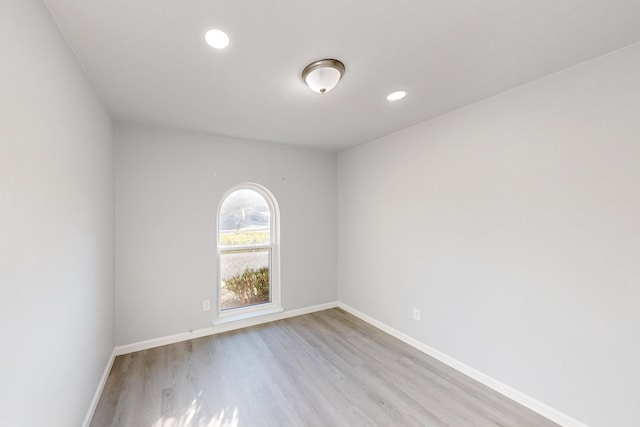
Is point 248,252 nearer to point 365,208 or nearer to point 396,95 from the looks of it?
point 365,208

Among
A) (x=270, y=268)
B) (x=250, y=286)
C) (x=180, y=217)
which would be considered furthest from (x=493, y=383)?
(x=180, y=217)

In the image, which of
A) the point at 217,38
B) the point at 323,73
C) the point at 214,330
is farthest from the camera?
the point at 214,330

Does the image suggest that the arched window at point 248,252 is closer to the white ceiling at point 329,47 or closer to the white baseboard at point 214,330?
the white baseboard at point 214,330

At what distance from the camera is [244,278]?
3568 mm

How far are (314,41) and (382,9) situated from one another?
0.40m

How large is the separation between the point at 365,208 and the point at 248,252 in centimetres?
171

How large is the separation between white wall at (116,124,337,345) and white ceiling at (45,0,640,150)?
641 mm

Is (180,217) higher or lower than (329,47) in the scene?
lower

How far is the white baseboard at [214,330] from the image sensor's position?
2.78m

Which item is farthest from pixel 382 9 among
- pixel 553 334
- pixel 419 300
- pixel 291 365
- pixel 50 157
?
pixel 291 365

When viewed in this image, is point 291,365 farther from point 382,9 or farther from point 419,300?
point 382,9

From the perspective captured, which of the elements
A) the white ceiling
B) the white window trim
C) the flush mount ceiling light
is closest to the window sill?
the white window trim

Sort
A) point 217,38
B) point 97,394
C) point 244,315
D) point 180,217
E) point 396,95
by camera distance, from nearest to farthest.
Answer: point 217,38, point 97,394, point 396,95, point 180,217, point 244,315

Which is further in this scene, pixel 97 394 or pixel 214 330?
pixel 214 330
